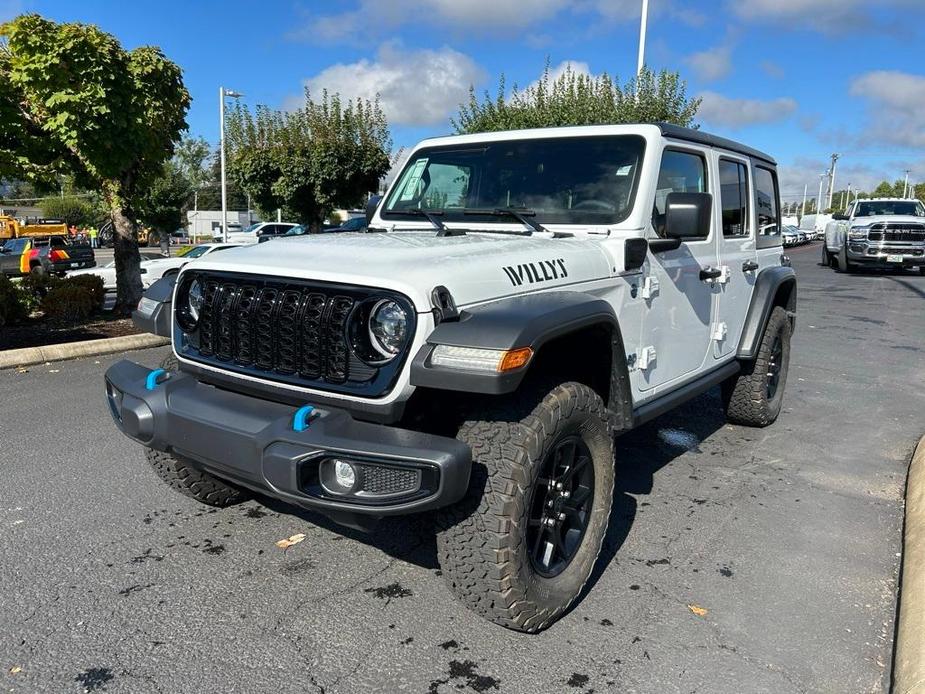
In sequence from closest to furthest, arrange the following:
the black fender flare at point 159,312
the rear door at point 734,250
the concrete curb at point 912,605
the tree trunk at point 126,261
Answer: the concrete curb at point 912,605 → the black fender flare at point 159,312 → the rear door at point 734,250 → the tree trunk at point 126,261

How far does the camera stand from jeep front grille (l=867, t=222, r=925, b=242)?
61.5 feet

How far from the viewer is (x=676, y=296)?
12.1 feet

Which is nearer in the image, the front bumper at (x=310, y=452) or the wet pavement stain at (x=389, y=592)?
the front bumper at (x=310, y=452)

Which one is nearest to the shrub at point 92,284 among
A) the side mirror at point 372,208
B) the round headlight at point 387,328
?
the side mirror at point 372,208

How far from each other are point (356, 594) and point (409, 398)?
3.30 feet

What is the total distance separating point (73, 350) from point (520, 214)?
5814 millimetres

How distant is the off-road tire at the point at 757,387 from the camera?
5031mm

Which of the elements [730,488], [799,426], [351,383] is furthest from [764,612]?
[799,426]

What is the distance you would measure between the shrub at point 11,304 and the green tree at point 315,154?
42.4ft

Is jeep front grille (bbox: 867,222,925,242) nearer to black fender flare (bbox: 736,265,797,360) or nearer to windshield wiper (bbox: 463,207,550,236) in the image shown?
black fender flare (bbox: 736,265,797,360)

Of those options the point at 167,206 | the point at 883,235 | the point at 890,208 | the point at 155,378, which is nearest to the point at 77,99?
the point at 155,378

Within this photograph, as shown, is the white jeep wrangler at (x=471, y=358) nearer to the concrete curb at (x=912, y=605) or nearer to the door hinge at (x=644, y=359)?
the door hinge at (x=644, y=359)

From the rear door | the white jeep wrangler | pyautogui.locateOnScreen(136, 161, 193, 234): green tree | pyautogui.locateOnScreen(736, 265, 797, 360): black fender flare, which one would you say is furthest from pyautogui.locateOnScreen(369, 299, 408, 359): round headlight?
pyautogui.locateOnScreen(136, 161, 193, 234): green tree

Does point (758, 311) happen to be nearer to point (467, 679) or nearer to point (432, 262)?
point (432, 262)
